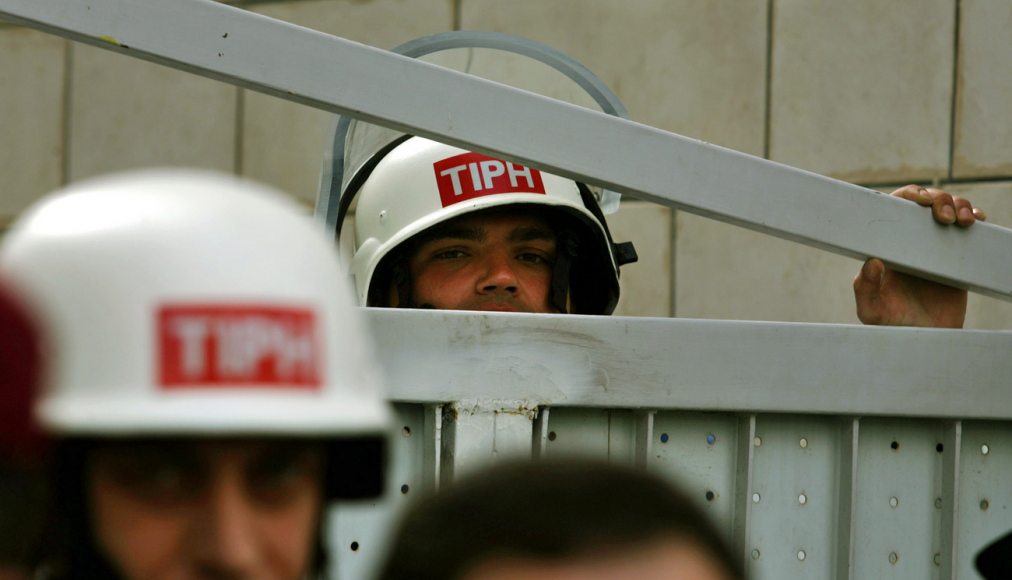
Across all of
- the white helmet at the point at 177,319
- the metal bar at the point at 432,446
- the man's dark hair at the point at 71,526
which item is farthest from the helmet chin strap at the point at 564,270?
the man's dark hair at the point at 71,526

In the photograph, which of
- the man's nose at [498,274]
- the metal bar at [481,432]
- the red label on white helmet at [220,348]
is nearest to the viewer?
the red label on white helmet at [220,348]

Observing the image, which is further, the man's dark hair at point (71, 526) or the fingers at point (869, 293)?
the fingers at point (869, 293)

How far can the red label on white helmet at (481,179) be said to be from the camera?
4535mm

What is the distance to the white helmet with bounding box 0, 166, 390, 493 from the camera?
142 cm

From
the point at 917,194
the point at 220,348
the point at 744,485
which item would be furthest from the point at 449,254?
the point at 220,348

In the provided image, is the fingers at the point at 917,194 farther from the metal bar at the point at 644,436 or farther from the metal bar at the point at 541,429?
the metal bar at the point at 541,429

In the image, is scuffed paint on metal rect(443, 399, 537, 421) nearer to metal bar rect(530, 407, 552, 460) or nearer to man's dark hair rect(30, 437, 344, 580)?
metal bar rect(530, 407, 552, 460)

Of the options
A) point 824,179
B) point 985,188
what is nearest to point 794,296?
point 985,188

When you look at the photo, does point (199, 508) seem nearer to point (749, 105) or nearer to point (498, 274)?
point (498, 274)

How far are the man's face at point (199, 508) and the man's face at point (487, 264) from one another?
2.84m

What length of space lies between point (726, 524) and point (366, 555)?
0.66m

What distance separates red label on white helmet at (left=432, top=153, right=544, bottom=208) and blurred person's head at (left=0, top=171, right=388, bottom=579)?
9.83 ft

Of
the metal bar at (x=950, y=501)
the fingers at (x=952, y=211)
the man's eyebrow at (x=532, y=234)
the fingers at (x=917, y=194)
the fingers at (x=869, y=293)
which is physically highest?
the fingers at (x=917, y=194)

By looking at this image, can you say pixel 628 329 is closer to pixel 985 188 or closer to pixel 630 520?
pixel 630 520
